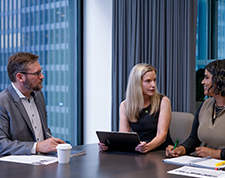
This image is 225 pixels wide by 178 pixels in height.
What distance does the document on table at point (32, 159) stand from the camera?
2.04 metres

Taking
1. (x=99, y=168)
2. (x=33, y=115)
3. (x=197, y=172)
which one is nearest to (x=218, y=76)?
(x=197, y=172)

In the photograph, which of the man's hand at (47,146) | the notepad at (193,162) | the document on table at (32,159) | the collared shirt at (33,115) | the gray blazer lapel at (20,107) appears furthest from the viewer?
the collared shirt at (33,115)

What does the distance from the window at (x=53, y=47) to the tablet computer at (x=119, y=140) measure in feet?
7.22

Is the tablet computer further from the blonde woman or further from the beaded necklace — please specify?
the beaded necklace

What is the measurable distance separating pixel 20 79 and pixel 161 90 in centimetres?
188

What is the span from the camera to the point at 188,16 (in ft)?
12.3

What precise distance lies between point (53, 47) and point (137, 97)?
219 centimetres

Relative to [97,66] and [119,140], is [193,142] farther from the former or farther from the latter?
[97,66]

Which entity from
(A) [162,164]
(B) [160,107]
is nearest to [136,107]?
(B) [160,107]

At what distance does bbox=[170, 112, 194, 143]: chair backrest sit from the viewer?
3.22m

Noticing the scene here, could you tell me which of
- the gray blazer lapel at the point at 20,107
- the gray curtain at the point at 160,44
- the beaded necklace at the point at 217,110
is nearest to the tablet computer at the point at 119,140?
the gray blazer lapel at the point at 20,107

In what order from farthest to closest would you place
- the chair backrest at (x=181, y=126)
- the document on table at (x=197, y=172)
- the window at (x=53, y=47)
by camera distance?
the window at (x=53, y=47) < the chair backrest at (x=181, y=126) < the document on table at (x=197, y=172)

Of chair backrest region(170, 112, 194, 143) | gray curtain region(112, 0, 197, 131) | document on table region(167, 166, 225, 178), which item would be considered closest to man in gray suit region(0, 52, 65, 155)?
document on table region(167, 166, 225, 178)

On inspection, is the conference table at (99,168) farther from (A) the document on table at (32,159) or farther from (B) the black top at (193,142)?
(B) the black top at (193,142)
